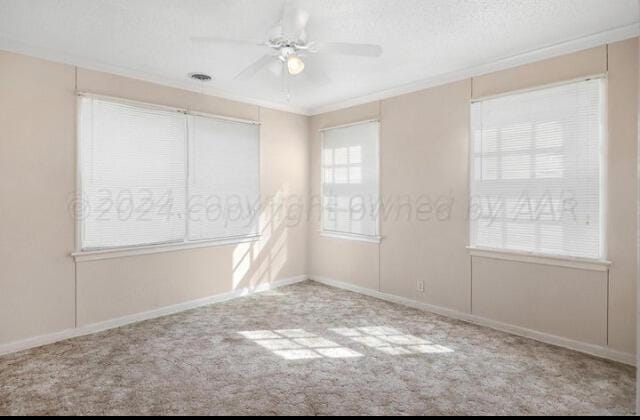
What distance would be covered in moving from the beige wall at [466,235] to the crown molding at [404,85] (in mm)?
66

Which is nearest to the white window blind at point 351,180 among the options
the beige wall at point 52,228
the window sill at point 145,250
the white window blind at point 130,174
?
the window sill at point 145,250

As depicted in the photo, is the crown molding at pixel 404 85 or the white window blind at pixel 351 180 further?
the white window blind at pixel 351 180

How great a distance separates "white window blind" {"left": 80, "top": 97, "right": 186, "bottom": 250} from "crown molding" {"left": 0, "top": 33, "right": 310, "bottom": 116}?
32cm

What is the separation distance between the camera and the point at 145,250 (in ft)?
13.0

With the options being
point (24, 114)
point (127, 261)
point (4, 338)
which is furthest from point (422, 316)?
point (24, 114)

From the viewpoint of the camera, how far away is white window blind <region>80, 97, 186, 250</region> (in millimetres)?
3566

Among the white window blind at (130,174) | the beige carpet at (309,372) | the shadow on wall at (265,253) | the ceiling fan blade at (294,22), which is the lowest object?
the beige carpet at (309,372)

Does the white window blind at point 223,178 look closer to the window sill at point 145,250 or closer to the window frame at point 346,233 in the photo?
the window sill at point 145,250

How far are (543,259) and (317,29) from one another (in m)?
2.75

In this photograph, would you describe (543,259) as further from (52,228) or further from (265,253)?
(52,228)

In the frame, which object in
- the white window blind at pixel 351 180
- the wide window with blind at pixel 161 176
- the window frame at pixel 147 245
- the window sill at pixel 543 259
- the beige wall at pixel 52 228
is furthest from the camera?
the white window blind at pixel 351 180

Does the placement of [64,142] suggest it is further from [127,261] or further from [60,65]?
[127,261]

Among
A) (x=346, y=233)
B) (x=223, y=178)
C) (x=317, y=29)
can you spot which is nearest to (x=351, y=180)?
(x=346, y=233)

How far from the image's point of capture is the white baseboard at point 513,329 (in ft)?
9.66
